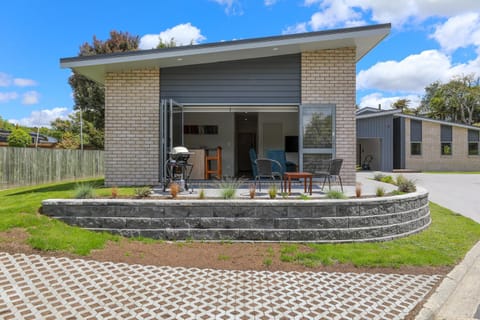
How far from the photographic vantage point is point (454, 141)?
23797 mm

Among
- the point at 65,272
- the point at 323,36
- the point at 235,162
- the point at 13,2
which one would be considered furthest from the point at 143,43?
the point at 65,272

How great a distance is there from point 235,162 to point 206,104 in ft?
17.6

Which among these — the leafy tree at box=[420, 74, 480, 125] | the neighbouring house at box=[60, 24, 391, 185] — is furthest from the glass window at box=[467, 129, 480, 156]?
the neighbouring house at box=[60, 24, 391, 185]

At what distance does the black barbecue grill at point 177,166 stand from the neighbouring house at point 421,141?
62.1ft

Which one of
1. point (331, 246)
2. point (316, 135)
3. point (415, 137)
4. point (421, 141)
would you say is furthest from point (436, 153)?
point (331, 246)

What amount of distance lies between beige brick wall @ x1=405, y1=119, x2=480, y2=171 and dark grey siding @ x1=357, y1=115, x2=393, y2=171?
1319mm

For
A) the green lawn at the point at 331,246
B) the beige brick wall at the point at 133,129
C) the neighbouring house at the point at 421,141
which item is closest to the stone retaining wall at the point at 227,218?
the green lawn at the point at 331,246

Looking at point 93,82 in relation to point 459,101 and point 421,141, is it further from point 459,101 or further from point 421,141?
point 459,101

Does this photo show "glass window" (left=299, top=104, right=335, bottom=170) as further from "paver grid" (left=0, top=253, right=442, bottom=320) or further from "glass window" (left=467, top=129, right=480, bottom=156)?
"glass window" (left=467, top=129, right=480, bottom=156)

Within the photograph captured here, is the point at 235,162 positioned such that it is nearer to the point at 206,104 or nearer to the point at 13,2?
the point at 206,104

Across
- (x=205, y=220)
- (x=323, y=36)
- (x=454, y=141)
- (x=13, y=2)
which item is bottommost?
(x=205, y=220)

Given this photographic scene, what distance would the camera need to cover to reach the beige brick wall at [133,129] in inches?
316

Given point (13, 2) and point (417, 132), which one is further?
point (417, 132)

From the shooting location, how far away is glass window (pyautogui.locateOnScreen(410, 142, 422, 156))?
923 inches
